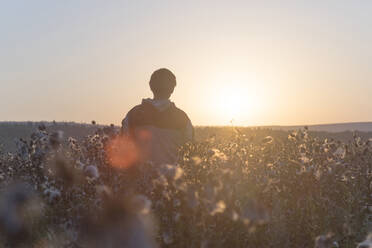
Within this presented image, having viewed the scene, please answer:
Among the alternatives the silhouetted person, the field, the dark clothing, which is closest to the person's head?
the silhouetted person

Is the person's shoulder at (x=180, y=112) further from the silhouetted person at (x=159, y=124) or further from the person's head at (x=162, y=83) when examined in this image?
the person's head at (x=162, y=83)

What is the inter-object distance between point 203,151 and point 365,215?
2542 millimetres

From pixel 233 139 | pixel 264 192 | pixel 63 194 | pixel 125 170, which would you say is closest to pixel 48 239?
pixel 63 194

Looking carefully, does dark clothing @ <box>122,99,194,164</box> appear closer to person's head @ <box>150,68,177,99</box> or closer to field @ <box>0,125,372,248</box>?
person's head @ <box>150,68,177,99</box>

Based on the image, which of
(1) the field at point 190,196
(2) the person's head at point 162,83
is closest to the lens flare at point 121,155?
(1) the field at point 190,196

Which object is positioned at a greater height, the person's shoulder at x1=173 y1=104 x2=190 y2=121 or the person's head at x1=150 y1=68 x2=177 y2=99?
the person's head at x1=150 y1=68 x2=177 y2=99

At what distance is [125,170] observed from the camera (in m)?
4.32

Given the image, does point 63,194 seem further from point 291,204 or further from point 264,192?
point 291,204

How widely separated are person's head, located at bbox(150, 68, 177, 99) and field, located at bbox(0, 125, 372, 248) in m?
0.82

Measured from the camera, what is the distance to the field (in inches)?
63.8

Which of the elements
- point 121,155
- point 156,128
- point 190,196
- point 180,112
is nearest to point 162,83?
point 180,112

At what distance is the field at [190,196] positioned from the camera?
162cm

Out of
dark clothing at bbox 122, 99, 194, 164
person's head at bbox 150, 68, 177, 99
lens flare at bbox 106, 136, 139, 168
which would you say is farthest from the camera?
person's head at bbox 150, 68, 177, 99

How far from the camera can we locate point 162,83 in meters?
5.59
